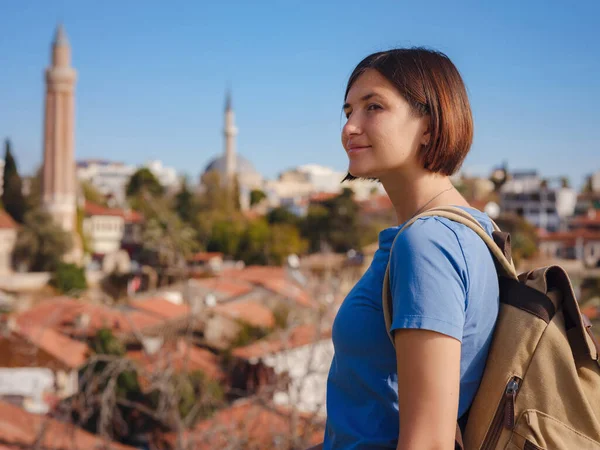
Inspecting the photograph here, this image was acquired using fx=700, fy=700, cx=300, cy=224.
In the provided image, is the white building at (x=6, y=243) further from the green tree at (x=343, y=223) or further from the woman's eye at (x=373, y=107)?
the woman's eye at (x=373, y=107)

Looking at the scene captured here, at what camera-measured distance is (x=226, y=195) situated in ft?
134

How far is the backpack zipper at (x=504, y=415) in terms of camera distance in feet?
3.39

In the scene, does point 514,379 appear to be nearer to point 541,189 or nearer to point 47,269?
point 47,269

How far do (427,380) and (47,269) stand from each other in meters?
32.5

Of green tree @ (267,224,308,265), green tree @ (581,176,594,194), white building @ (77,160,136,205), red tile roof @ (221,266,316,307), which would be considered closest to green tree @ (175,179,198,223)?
green tree @ (267,224,308,265)

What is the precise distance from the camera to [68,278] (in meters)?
29.2

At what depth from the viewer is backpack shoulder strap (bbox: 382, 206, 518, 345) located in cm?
106

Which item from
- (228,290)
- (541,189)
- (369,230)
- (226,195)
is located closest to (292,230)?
(369,230)

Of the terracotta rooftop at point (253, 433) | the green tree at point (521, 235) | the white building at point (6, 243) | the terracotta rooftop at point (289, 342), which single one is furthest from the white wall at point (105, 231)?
the terracotta rooftop at point (253, 433)

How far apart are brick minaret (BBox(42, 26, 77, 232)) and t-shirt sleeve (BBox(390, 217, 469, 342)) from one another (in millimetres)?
36224

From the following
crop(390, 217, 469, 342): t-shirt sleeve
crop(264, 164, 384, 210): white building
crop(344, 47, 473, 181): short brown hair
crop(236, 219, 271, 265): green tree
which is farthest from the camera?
crop(264, 164, 384, 210): white building

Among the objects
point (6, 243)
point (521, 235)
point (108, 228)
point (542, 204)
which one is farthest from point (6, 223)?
point (542, 204)

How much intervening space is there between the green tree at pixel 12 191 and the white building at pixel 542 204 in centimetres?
2714

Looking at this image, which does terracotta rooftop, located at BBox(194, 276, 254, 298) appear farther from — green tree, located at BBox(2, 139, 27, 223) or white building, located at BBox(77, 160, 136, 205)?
white building, located at BBox(77, 160, 136, 205)
